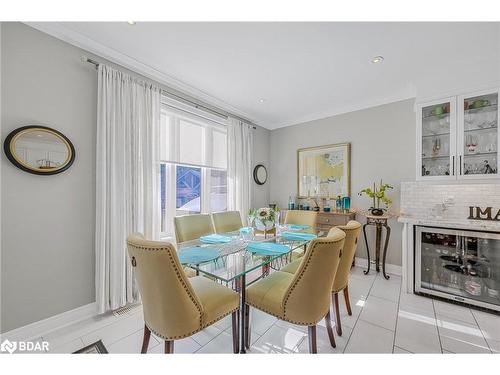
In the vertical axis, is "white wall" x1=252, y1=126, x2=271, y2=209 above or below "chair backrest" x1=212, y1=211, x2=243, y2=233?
above

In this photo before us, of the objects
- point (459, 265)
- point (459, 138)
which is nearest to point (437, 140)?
point (459, 138)

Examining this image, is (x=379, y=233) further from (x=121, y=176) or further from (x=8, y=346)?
(x=8, y=346)

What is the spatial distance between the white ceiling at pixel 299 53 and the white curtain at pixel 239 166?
0.72 metres

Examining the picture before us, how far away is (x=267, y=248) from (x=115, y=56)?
2.37m

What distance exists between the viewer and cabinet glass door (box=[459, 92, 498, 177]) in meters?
2.22

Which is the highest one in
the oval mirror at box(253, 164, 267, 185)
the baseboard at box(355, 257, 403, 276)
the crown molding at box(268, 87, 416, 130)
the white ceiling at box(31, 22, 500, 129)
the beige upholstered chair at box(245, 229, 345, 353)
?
the white ceiling at box(31, 22, 500, 129)

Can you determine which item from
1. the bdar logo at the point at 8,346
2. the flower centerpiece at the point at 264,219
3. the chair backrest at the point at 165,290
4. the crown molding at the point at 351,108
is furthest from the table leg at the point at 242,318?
the crown molding at the point at 351,108

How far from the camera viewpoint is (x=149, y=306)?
127 cm

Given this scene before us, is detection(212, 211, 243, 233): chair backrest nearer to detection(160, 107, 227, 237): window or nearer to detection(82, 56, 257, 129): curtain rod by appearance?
detection(160, 107, 227, 237): window

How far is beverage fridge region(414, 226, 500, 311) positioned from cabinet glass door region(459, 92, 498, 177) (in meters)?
0.71

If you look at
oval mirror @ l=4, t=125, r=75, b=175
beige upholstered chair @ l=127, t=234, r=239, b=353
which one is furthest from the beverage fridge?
oval mirror @ l=4, t=125, r=75, b=175

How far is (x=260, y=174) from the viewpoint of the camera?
424 cm

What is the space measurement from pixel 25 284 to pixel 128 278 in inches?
29.9
